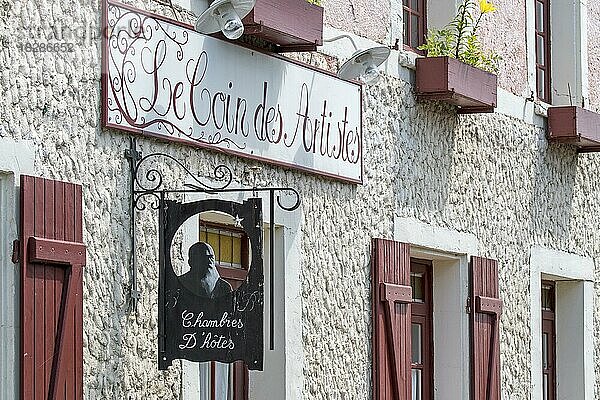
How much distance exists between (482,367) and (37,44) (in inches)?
183

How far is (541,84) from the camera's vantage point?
12195mm

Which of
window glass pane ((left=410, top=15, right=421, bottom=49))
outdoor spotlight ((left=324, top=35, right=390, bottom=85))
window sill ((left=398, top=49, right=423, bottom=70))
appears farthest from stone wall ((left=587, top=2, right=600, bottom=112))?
outdoor spotlight ((left=324, top=35, right=390, bottom=85))

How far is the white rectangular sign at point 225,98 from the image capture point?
7348 millimetres

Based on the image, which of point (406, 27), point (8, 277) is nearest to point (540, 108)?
point (406, 27)

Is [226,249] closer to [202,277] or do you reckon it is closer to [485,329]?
[202,277]

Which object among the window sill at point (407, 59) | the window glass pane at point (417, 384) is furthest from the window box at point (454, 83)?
the window glass pane at point (417, 384)

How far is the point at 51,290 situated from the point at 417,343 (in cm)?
405

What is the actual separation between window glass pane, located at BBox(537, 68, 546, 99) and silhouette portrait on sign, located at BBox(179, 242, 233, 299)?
5544 millimetres

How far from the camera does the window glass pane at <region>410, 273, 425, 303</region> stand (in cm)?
1031

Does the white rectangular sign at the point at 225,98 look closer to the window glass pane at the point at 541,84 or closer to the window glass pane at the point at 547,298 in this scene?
the window glass pane at the point at 541,84

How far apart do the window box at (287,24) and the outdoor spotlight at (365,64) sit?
0.45 meters

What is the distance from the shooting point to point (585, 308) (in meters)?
12.2

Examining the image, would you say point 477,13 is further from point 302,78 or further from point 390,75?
point 302,78

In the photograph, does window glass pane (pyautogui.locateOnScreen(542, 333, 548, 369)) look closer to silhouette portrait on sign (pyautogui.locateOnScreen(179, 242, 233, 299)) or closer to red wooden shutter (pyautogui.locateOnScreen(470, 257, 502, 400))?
red wooden shutter (pyautogui.locateOnScreen(470, 257, 502, 400))
